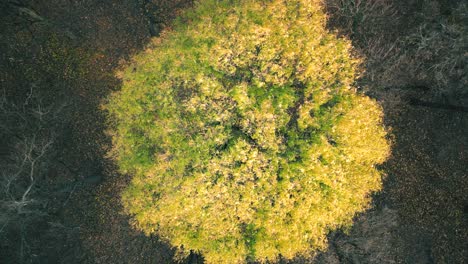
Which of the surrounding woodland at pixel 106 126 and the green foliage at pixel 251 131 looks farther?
the surrounding woodland at pixel 106 126

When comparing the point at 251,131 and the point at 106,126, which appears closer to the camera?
the point at 251,131

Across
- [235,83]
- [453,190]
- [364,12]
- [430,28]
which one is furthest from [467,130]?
[235,83]

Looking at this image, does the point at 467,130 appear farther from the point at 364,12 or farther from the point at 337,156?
the point at 337,156

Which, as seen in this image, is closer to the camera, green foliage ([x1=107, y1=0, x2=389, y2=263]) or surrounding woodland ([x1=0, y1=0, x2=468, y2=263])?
green foliage ([x1=107, y1=0, x2=389, y2=263])

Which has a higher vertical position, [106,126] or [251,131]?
[251,131]
